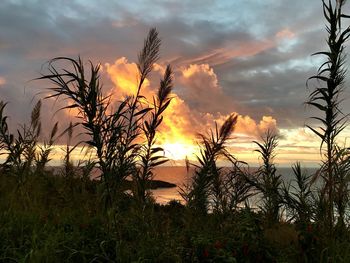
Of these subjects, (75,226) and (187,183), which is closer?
(75,226)

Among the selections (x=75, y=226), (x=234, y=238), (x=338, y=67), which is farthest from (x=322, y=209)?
(x=75, y=226)

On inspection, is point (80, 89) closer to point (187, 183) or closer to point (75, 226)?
point (75, 226)

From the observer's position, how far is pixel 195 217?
25.4 feet

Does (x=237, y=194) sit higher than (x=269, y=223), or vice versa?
(x=237, y=194)

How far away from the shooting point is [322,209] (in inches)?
252

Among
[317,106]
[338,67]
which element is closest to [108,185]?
[317,106]

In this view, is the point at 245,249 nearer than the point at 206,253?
No

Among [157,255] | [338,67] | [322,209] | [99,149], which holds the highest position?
[338,67]

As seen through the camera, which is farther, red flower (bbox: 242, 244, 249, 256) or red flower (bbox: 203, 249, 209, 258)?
red flower (bbox: 242, 244, 249, 256)

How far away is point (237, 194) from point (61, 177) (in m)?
4.88

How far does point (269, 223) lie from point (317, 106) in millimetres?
4032

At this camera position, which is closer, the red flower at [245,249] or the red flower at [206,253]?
the red flower at [206,253]

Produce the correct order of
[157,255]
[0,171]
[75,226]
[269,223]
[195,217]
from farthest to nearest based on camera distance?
[0,171] → [269,223] → [195,217] → [75,226] → [157,255]

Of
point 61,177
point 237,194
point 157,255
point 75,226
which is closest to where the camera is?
point 157,255
